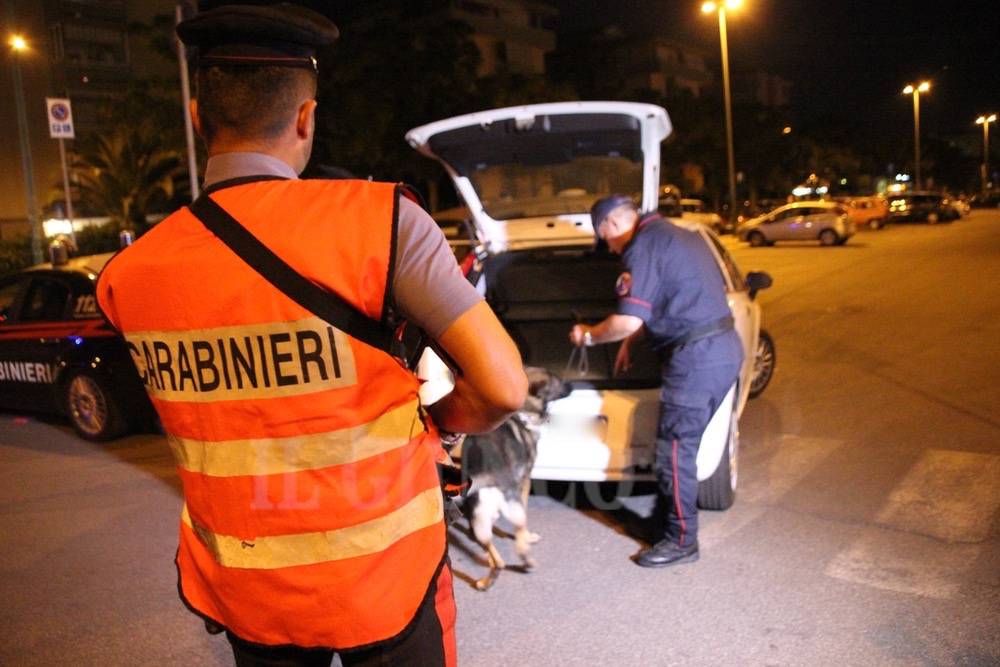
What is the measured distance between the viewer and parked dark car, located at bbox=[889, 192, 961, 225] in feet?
127

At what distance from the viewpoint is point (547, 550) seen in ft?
14.9

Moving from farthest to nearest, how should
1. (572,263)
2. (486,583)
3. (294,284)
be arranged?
(572,263) < (486,583) < (294,284)

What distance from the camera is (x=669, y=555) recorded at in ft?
13.7

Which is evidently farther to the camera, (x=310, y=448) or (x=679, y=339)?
(x=679, y=339)

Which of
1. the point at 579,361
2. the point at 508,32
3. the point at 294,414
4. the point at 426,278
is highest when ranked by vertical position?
the point at 508,32

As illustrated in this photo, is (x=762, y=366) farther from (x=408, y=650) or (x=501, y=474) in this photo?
(x=408, y=650)

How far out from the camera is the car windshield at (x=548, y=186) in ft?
19.0

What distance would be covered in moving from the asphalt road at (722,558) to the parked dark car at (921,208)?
3483cm

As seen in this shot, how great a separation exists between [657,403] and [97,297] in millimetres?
3393

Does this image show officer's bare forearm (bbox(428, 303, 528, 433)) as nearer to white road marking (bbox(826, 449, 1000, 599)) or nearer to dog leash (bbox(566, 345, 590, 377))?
white road marking (bbox(826, 449, 1000, 599))

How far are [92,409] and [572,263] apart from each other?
4.30m

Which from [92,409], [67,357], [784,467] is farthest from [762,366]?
[67,357]

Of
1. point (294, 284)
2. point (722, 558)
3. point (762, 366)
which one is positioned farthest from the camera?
point (762, 366)

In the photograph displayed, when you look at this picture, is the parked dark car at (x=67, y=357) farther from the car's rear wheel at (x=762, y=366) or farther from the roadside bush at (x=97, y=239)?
the roadside bush at (x=97, y=239)
